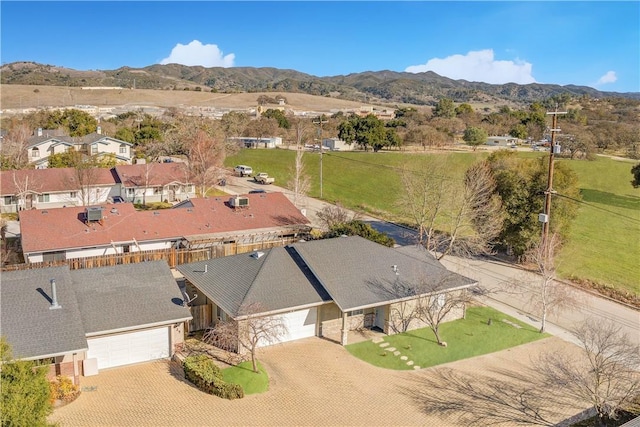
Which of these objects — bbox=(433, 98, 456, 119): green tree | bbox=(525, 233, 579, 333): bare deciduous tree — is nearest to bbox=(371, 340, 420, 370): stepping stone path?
bbox=(525, 233, 579, 333): bare deciduous tree

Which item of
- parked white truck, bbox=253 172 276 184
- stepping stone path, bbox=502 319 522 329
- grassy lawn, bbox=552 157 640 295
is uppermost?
parked white truck, bbox=253 172 276 184

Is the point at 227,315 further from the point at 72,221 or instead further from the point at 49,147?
the point at 49,147

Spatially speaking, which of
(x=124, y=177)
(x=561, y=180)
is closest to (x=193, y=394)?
(x=561, y=180)

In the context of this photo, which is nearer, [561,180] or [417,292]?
[417,292]

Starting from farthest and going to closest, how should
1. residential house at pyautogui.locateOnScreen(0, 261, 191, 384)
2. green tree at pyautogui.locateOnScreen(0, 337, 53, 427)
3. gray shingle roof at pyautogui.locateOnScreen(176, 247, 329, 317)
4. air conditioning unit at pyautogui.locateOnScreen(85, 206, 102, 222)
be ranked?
air conditioning unit at pyautogui.locateOnScreen(85, 206, 102, 222) < gray shingle roof at pyautogui.locateOnScreen(176, 247, 329, 317) < residential house at pyautogui.locateOnScreen(0, 261, 191, 384) < green tree at pyautogui.locateOnScreen(0, 337, 53, 427)

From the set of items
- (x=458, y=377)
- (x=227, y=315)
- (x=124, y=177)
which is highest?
(x=124, y=177)

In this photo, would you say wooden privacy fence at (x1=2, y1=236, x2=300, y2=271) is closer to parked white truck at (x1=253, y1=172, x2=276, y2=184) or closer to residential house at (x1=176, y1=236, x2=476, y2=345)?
residential house at (x1=176, y1=236, x2=476, y2=345)
